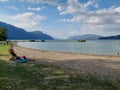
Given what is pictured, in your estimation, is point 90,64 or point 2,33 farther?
point 2,33

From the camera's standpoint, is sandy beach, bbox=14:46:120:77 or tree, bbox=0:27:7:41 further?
tree, bbox=0:27:7:41

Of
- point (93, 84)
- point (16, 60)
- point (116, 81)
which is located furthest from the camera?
point (16, 60)

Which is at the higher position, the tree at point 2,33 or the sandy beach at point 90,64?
the tree at point 2,33

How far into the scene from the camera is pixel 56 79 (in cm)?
1716

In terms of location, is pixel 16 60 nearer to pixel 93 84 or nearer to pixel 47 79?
pixel 47 79

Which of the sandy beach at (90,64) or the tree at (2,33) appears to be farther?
the tree at (2,33)

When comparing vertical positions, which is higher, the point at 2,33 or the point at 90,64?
the point at 2,33

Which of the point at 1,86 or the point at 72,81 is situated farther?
the point at 72,81

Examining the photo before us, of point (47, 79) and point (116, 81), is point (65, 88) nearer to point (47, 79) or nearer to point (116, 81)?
point (47, 79)

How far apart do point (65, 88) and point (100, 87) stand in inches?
82.9

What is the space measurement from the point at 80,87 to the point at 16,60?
17450mm

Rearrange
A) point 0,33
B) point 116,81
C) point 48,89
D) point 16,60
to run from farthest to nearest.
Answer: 1. point 0,33
2. point 16,60
3. point 116,81
4. point 48,89

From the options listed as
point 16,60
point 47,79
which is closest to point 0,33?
point 16,60

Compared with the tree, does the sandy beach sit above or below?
Result: below
